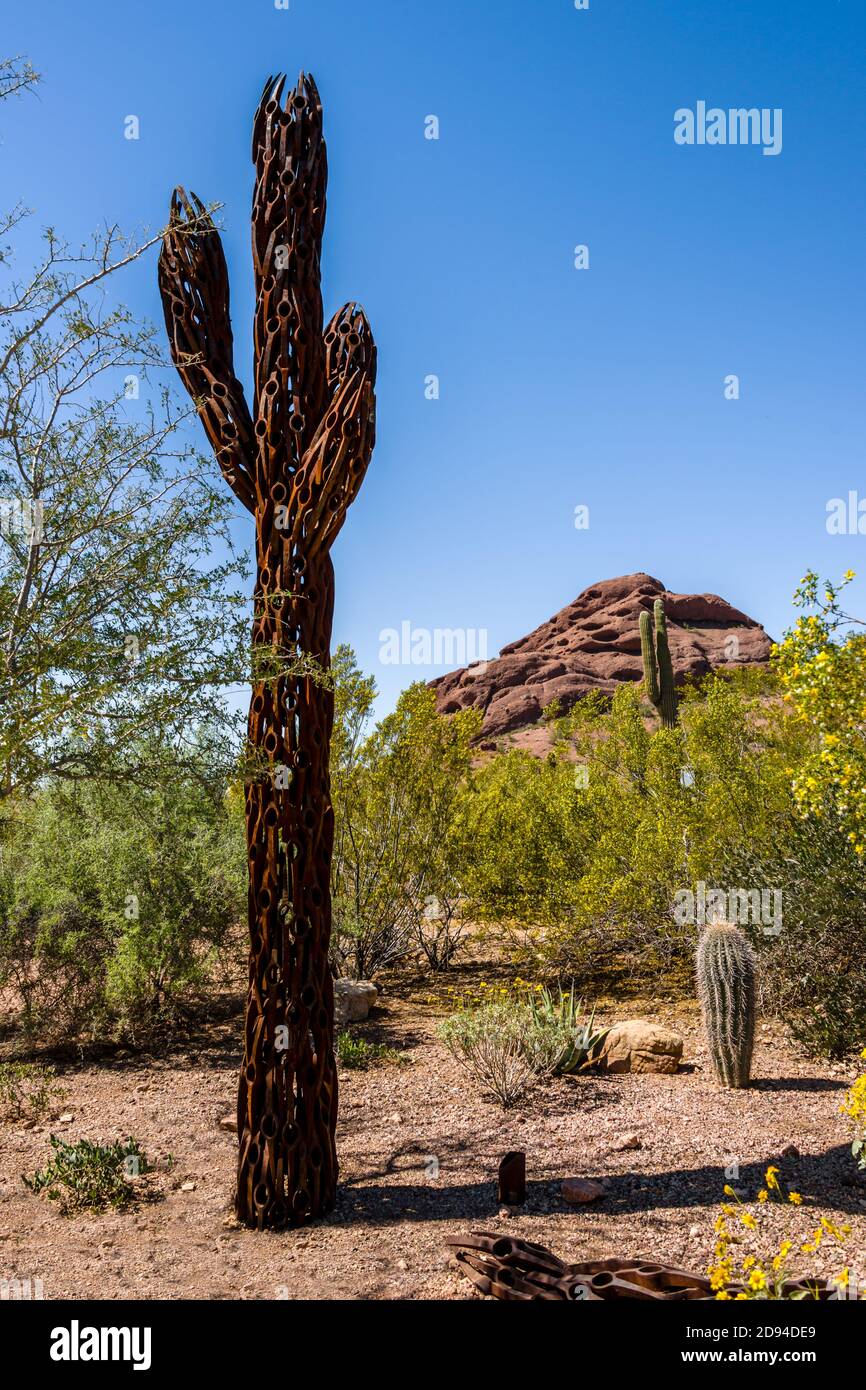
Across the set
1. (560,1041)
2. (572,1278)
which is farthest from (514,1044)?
(572,1278)

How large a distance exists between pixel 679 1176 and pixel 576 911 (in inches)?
159

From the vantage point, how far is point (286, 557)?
4469 millimetres

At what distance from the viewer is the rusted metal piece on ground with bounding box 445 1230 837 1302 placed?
315 centimetres

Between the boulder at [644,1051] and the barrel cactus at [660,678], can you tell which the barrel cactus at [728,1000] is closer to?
the boulder at [644,1051]

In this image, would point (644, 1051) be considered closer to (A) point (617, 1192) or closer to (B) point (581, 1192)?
(A) point (617, 1192)

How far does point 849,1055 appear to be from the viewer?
6535mm

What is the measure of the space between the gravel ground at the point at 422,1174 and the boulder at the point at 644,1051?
0.49ft

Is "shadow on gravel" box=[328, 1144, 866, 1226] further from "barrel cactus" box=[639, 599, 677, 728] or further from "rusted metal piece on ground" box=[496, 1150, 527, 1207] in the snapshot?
"barrel cactus" box=[639, 599, 677, 728]

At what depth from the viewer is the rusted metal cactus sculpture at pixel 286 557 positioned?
432 centimetres

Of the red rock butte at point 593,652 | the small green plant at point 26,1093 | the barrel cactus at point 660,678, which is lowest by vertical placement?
the small green plant at point 26,1093

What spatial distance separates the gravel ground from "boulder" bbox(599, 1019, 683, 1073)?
148 millimetres

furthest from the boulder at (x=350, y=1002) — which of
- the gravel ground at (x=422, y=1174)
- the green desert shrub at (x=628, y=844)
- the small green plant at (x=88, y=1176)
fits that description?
the small green plant at (x=88, y=1176)
